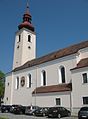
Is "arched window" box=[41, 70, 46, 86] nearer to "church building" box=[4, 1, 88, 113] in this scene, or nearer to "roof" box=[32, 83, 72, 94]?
"church building" box=[4, 1, 88, 113]

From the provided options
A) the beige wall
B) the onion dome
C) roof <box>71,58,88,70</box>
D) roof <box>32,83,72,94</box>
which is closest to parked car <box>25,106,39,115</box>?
roof <box>32,83,72,94</box>

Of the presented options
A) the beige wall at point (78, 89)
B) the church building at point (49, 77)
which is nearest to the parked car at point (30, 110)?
the church building at point (49, 77)

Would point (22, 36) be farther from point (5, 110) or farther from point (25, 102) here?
point (5, 110)

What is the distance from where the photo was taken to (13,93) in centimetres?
4838

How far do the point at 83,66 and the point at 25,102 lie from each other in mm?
17970

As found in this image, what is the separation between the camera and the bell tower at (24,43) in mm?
54250

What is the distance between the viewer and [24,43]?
5512 cm

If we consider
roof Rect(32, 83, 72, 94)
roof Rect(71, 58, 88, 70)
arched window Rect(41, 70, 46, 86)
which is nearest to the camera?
roof Rect(71, 58, 88, 70)

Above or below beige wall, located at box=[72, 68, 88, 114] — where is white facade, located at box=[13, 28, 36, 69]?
above

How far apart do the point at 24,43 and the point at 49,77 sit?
753 inches

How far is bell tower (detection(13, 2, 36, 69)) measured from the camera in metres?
54.2

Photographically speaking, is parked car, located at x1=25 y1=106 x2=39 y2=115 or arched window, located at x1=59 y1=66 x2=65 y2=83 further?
arched window, located at x1=59 y1=66 x2=65 y2=83

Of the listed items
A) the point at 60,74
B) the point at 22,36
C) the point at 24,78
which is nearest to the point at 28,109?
the point at 60,74

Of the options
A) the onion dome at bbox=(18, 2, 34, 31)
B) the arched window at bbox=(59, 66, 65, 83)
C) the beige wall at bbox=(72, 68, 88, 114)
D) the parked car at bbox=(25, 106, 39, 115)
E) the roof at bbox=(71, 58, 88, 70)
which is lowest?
the parked car at bbox=(25, 106, 39, 115)
